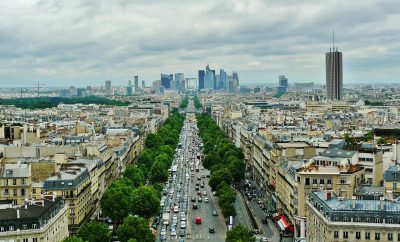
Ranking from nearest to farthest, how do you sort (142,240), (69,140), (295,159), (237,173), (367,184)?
(142,240), (367,184), (295,159), (237,173), (69,140)

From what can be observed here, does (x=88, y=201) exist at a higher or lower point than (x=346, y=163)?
lower

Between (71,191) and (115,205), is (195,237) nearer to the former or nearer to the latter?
(115,205)

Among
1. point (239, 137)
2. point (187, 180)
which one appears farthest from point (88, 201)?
point (239, 137)

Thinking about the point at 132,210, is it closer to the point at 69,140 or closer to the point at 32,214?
the point at 32,214

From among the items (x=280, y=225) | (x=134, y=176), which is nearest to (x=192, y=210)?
(x=134, y=176)

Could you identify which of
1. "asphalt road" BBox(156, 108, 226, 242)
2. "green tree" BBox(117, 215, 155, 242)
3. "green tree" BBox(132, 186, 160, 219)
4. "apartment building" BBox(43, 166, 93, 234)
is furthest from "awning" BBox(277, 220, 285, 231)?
"apartment building" BBox(43, 166, 93, 234)

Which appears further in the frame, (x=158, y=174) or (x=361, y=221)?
(x=158, y=174)
